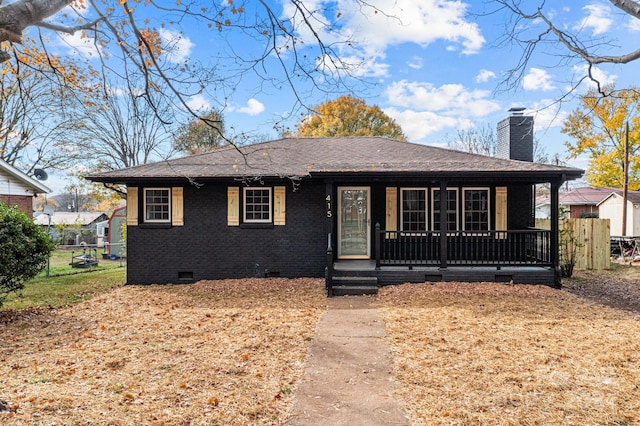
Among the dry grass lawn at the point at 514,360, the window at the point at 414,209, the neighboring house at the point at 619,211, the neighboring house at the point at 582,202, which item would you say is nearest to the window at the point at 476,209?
the window at the point at 414,209

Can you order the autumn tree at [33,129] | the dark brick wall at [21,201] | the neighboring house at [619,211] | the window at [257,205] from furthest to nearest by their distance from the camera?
the neighboring house at [619,211], the autumn tree at [33,129], the dark brick wall at [21,201], the window at [257,205]

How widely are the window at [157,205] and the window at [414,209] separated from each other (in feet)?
22.2

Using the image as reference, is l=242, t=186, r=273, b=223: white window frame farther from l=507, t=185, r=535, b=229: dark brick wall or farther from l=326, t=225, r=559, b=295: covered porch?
l=507, t=185, r=535, b=229: dark brick wall

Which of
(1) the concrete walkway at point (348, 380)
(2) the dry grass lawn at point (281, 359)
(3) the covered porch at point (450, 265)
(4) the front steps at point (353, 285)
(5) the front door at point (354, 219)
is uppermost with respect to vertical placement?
(5) the front door at point (354, 219)

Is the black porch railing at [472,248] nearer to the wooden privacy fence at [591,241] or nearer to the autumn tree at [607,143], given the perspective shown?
the wooden privacy fence at [591,241]

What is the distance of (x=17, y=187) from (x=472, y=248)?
1632cm

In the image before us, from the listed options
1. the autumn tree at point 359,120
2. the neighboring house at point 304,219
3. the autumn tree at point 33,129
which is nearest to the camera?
the neighboring house at point 304,219

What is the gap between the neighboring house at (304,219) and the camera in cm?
1025

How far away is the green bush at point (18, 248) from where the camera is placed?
7.45 meters

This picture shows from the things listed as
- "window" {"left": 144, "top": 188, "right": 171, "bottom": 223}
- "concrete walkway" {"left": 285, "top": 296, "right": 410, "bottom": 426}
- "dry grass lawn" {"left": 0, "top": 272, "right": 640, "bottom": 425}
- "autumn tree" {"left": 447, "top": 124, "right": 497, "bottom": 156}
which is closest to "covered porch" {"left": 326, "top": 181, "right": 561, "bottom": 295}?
"dry grass lawn" {"left": 0, "top": 272, "right": 640, "bottom": 425}

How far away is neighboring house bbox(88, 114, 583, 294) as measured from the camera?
33.6 ft

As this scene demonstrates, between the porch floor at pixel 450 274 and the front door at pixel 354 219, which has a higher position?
the front door at pixel 354 219

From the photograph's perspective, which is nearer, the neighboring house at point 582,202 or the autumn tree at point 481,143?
the neighboring house at point 582,202

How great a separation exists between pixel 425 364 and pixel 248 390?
219 centimetres
